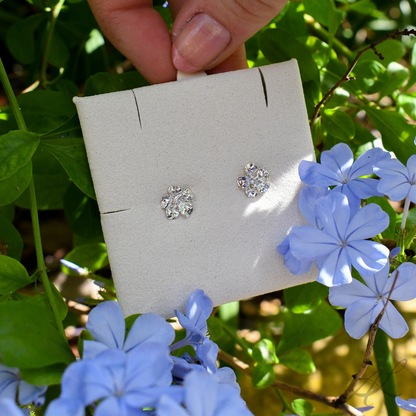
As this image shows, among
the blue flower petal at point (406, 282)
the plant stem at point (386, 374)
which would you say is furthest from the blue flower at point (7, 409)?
the plant stem at point (386, 374)

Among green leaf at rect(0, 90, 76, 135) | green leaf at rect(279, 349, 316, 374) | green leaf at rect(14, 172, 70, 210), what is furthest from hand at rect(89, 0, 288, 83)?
green leaf at rect(279, 349, 316, 374)

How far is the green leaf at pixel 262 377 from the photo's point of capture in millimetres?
688

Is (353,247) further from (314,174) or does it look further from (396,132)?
(396,132)

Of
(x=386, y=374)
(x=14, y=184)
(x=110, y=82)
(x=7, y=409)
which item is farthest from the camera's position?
(x=386, y=374)

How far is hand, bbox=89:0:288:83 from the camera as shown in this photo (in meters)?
0.60

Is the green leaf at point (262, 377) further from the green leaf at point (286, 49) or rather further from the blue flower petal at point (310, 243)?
the green leaf at point (286, 49)

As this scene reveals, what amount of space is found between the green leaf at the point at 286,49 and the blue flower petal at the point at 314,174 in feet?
0.79

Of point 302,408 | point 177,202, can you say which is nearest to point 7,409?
point 177,202

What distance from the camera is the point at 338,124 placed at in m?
0.71

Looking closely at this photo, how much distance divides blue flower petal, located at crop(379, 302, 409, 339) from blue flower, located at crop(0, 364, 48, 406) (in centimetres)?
40

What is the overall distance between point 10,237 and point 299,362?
55cm

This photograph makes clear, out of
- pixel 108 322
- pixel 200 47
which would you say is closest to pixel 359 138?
pixel 200 47

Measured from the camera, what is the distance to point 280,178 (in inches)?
23.7

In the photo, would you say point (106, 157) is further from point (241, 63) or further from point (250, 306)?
point (250, 306)
